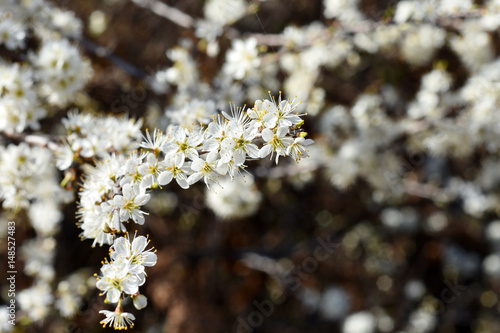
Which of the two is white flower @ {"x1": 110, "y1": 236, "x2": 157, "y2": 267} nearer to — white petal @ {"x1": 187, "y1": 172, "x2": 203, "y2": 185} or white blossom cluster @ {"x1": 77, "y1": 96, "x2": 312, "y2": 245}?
white blossom cluster @ {"x1": 77, "y1": 96, "x2": 312, "y2": 245}

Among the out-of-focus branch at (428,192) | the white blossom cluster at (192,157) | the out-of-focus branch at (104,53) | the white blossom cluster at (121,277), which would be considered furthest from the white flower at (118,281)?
the out-of-focus branch at (428,192)

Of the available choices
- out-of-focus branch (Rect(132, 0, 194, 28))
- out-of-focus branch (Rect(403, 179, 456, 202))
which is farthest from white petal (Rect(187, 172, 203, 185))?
out-of-focus branch (Rect(403, 179, 456, 202))

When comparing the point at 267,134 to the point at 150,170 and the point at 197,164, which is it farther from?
the point at 150,170

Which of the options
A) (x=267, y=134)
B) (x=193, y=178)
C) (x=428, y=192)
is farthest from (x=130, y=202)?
(x=428, y=192)

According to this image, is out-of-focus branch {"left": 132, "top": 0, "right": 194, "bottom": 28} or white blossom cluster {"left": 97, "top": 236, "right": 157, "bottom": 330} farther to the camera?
out-of-focus branch {"left": 132, "top": 0, "right": 194, "bottom": 28}

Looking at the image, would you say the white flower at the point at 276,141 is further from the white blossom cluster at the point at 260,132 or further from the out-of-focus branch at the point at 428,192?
the out-of-focus branch at the point at 428,192

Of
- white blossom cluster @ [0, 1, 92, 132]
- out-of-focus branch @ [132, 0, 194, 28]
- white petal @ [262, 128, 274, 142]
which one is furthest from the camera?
out-of-focus branch @ [132, 0, 194, 28]

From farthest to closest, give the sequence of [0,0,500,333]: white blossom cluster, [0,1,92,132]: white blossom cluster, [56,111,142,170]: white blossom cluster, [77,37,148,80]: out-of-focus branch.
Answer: [77,37,148,80]: out-of-focus branch
[0,1,92,132]: white blossom cluster
[56,111,142,170]: white blossom cluster
[0,0,500,333]: white blossom cluster

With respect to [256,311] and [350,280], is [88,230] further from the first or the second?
[350,280]

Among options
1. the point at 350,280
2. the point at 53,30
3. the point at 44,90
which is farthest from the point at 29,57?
the point at 350,280
